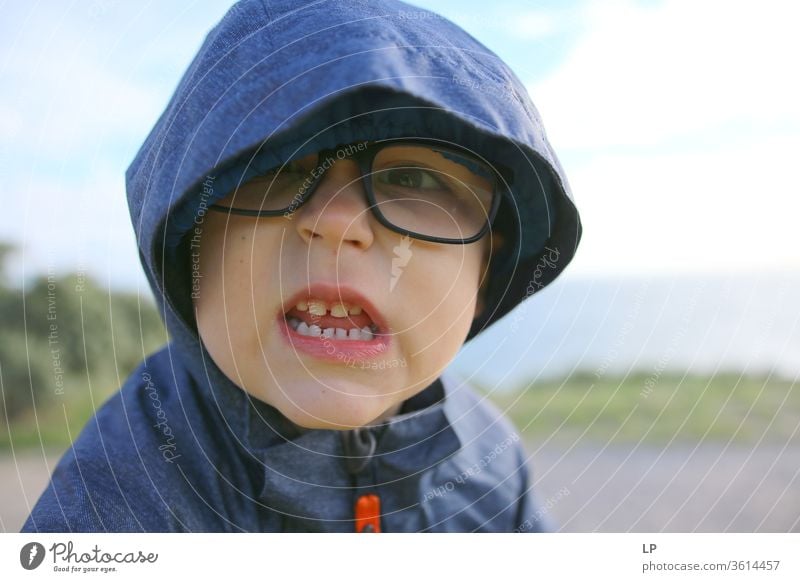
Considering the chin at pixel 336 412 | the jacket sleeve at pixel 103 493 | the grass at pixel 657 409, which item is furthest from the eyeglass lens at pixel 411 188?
the grass at pixel 657 409

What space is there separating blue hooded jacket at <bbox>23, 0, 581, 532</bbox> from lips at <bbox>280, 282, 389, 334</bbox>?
0.32 ft

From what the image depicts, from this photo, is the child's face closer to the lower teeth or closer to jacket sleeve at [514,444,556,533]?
the lower teeth

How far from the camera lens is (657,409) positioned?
1322 millimetres

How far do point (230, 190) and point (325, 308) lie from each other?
12 cm

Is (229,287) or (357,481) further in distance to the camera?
(357,481)

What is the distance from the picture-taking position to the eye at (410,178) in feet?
1.99

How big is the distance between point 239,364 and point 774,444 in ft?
2.89

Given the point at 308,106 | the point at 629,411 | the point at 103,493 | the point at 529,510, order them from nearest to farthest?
the point at 308,106 → the point at 103,493 → the point at 529,510 → the point at 629,411

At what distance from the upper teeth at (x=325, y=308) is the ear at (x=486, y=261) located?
0.15 m

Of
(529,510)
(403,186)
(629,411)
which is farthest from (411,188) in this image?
(629,411)

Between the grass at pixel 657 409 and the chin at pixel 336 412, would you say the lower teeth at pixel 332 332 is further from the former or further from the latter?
the grass at pixel 657 409

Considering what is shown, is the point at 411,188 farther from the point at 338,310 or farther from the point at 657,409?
the point at 657,409
